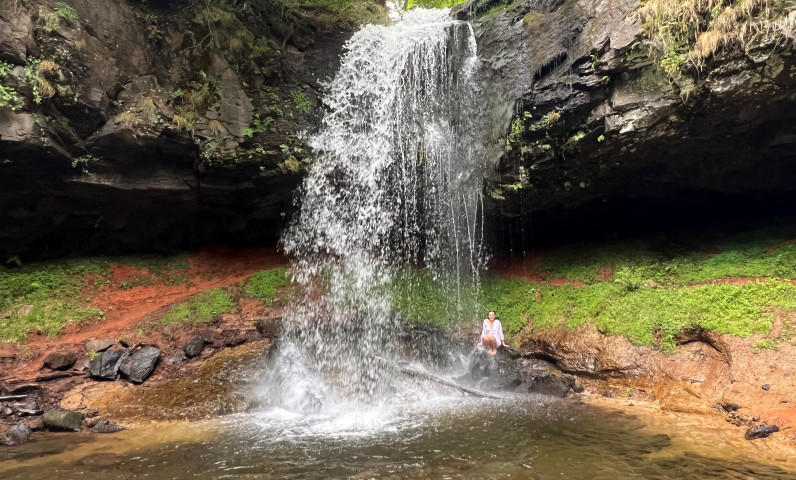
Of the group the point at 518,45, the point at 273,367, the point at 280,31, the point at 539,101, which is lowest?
the point at 273,367

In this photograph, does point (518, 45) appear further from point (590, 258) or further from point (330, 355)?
point (330, 355)

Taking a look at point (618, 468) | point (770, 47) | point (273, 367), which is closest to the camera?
point (618, 468)

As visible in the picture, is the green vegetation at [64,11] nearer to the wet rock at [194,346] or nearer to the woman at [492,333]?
the wet rock at [194,346]

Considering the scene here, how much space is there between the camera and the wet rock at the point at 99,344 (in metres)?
9.55

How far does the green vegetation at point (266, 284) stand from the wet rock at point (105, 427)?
17.7ft

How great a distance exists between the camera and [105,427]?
7215 mm

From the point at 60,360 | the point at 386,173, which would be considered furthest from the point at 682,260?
the point at 60,360

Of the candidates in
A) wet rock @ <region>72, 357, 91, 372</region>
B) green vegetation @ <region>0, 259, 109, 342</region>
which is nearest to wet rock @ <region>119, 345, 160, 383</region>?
wet rock @ <region>72, 357, 91, 372</region>

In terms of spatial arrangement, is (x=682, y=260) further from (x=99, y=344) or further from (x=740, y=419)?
(x=99, y=344)

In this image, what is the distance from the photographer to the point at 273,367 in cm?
928

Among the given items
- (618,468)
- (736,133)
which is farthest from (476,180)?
(618,468)

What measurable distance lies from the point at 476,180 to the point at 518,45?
3.59 meters

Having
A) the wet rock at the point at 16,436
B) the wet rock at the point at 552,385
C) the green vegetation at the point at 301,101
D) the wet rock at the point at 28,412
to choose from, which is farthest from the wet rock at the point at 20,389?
the wet rock at the point at 552,385

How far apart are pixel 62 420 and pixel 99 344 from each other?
2703 millimetres
